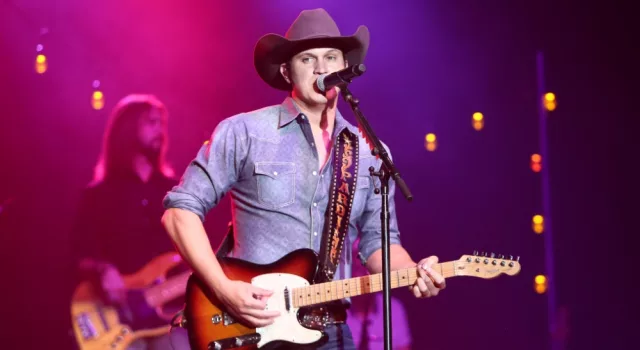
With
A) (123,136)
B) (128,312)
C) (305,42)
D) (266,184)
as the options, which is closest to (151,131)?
(123,136)

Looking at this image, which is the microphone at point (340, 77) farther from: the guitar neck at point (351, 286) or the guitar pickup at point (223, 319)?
the guitar pickup at point (223, 319)

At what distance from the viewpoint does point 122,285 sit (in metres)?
5.62

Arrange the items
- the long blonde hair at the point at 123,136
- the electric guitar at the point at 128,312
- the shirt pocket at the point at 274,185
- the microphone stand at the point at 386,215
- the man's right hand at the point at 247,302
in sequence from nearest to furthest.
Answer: the microphone stand at the point at 386,215 → the man's right hand at the point at 247,302 → the shirt pocket at the point at 274,185 → the electric guitar at the point at 128,312 → the long blonde hair at the point at 123,136

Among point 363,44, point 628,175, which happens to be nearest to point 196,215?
point 363,44

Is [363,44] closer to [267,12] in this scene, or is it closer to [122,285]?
[267,12]

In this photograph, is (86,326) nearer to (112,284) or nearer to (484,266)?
(112,284)

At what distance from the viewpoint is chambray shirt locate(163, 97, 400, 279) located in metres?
3.44

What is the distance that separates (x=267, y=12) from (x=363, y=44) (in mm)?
2103

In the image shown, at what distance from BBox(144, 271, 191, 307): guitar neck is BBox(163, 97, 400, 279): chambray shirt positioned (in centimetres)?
228

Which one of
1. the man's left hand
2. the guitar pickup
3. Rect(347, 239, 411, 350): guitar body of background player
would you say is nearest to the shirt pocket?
the guitar pickup

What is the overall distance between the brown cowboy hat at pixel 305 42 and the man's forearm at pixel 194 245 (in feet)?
3.41

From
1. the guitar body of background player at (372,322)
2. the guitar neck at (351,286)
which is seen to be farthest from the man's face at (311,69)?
the guitar body of background player at (372,322)

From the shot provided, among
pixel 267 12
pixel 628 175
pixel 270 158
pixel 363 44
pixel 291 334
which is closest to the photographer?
pixel 291 334

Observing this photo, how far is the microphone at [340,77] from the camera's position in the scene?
281 cm
